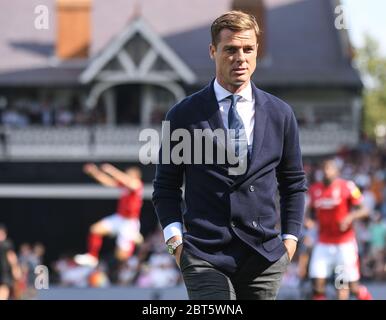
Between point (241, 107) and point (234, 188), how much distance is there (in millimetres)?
392

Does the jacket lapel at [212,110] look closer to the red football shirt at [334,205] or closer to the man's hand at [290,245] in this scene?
the man's hand at [290,245]

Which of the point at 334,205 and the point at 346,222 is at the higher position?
the point at 334,205

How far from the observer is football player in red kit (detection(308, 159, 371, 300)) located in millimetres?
11898

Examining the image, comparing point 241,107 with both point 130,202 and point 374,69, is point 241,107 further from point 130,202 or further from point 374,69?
point 374,69

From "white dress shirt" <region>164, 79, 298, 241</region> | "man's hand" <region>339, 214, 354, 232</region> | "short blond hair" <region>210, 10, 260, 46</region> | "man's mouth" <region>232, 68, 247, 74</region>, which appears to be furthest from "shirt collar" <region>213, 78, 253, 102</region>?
"man's hand" <region>339, 214, 354, 232</region>

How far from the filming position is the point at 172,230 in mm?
5090

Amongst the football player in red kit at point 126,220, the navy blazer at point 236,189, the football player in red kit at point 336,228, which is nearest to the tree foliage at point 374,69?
the football player in red kit at point 126,220

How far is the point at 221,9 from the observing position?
31594mm

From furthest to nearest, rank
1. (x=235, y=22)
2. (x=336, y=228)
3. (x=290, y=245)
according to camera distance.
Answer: (x=336, y=228)
(x=290, y=245)
(x=235, y=22)

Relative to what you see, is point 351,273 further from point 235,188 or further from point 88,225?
point 88,225

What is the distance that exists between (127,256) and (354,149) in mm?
7658

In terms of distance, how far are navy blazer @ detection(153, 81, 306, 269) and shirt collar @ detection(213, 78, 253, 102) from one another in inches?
1.0

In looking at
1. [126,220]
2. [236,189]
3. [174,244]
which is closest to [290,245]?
[236,189]

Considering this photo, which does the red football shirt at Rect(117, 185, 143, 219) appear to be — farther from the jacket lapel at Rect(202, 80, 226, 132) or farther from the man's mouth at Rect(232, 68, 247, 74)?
the man's mouth at Rect(232, 68, 247, 74)
